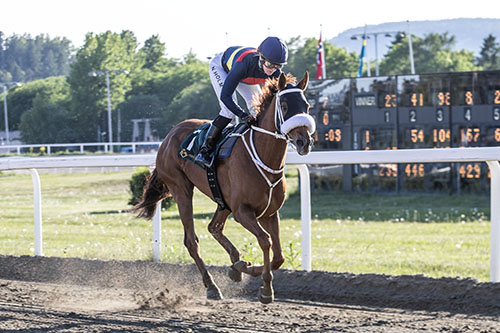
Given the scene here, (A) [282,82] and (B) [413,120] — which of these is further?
(B) [413,120]

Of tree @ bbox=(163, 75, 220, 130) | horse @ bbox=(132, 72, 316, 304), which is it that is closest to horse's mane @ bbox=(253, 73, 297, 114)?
horse @ bbox=(132, 72, 316, 304)

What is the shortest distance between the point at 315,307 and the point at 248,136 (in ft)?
3.92

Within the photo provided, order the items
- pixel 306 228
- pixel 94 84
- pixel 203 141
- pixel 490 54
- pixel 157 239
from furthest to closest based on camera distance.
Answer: pixel 490 54 → pixel 94 84 → pixel 157 239 → pixel 306 228 → pixel 203 141

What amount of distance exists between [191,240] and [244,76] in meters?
1.30

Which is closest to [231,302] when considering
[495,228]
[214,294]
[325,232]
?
[214,294]

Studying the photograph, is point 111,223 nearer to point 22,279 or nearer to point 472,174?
point 22,279

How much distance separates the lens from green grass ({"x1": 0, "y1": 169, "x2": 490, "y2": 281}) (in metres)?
7.00

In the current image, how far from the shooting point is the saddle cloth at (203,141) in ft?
16.7

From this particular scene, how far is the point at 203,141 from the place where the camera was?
536 centimetres

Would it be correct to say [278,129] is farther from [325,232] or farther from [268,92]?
[325,232]

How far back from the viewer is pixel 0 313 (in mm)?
4570

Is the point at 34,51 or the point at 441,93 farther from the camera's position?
the point at 34,51

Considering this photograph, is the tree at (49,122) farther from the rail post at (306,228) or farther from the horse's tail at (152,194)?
the rail post at (306,228)

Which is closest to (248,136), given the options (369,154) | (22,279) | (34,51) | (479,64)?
(369,154)
